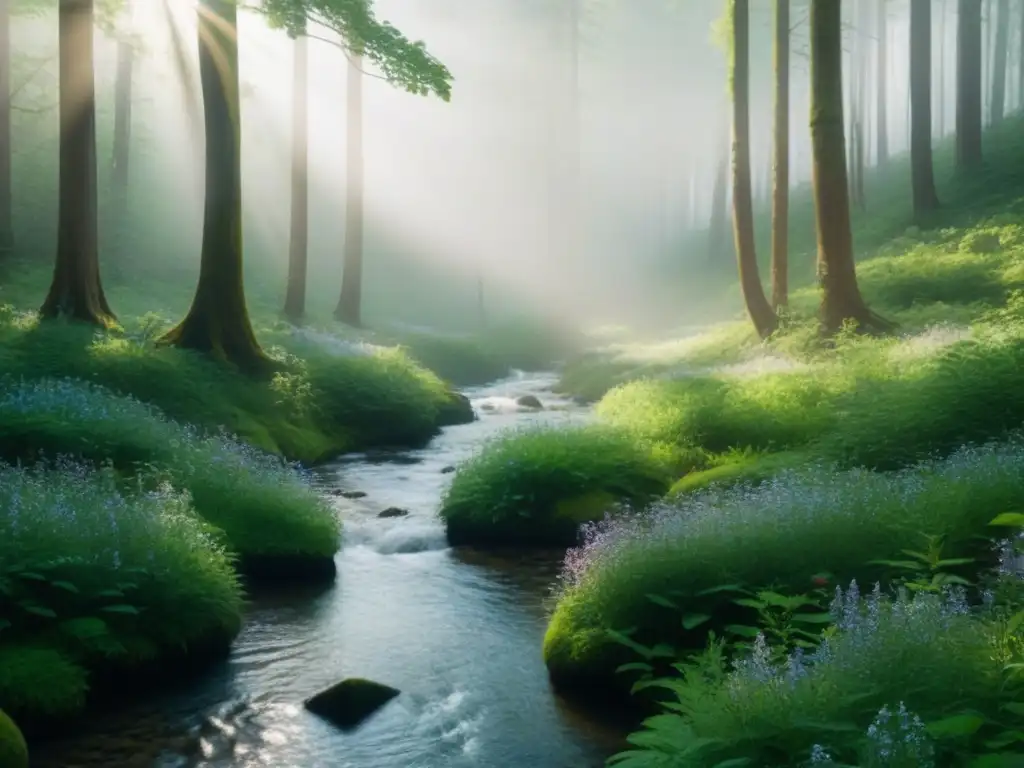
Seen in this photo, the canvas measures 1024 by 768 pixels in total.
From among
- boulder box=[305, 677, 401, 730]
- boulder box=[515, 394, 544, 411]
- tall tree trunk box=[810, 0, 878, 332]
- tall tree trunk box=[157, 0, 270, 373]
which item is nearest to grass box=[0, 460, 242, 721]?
boulder box=[305, 677, 401, 730]

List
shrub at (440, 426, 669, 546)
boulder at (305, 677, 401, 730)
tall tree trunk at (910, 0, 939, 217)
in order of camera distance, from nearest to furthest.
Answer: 1. boulder at (305, 677, 401, 730)
2. shrub at (440, 426, 669, 546)
3. tall tree trunk at (910, 0, 939, 217)

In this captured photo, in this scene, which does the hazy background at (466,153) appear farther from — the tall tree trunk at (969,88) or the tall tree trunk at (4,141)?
the tall tree trunk at (969,88)

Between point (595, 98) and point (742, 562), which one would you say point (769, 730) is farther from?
point (595, 98)

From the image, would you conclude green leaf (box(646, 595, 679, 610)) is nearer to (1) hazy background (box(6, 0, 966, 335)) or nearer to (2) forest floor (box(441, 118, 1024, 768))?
(2) forest floor (box(441, 118, 1024, 768))

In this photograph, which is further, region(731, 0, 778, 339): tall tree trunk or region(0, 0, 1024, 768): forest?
region(731, 0, 778, 339): tall tree trunk

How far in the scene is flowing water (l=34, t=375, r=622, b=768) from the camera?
6.95 meters

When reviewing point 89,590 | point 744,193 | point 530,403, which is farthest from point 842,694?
point 530,403

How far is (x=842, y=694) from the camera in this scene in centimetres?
516

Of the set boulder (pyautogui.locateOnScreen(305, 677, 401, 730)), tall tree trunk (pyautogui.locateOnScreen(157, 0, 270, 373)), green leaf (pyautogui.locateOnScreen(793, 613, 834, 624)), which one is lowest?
boulder (pyautogui.locateOnScreen(305, 677, 401, 730))

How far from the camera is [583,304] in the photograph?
62.3 metres

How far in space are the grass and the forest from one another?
0.03 metres

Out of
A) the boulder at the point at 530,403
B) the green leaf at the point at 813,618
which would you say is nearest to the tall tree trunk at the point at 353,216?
the boulder at the point at 530,403

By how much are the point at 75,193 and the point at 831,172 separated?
13558mm

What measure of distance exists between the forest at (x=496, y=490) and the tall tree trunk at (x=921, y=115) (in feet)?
0.30
